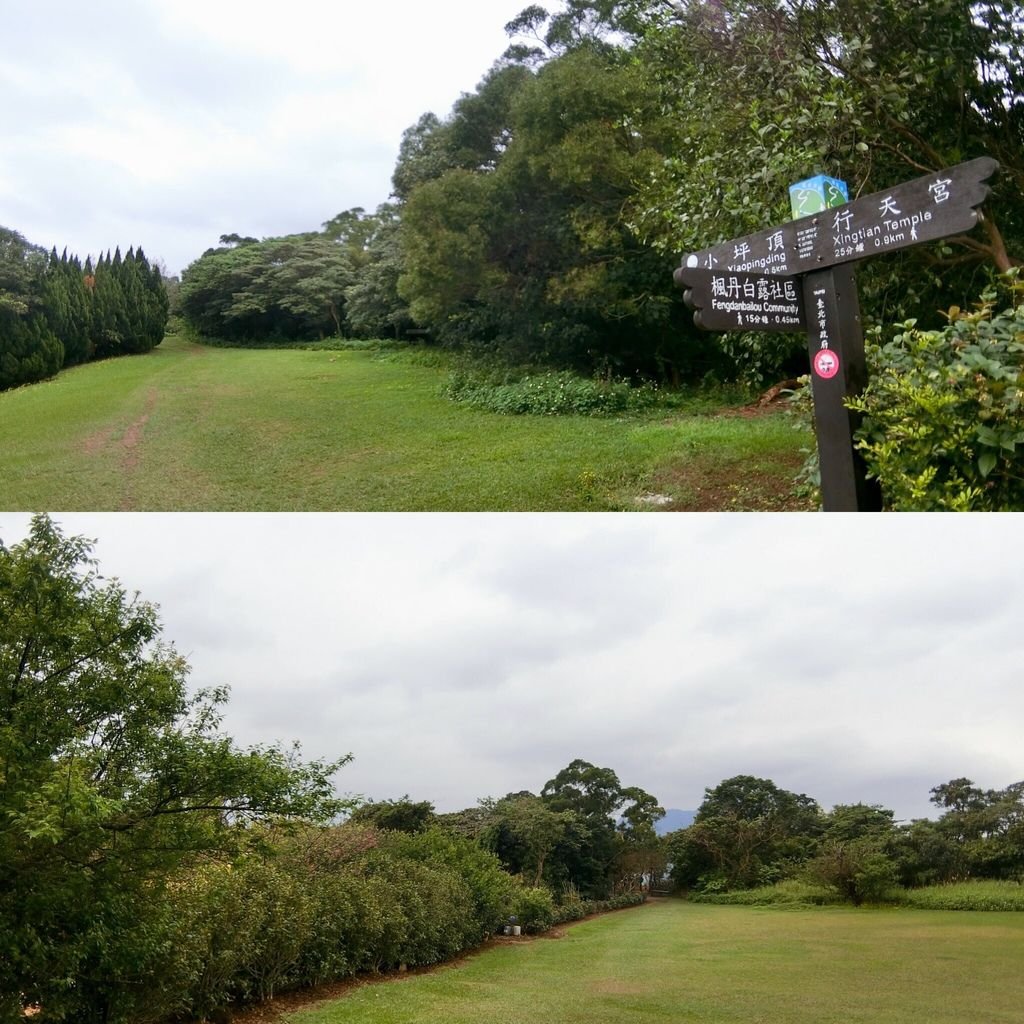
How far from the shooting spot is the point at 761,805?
47.6 feet

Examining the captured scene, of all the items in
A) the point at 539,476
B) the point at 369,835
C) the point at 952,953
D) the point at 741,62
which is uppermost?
the point at 741,62

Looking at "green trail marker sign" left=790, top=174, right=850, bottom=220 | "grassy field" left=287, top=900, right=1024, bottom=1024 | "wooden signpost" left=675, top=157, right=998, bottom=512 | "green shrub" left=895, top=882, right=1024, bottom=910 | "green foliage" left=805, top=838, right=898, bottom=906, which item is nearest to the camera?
"wooden signpost" left=675, top=157, right=998, bottom=512

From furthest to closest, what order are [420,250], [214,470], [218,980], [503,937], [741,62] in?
[420,250] → [503,937] → [214,470] → [741,62] → [218,980]

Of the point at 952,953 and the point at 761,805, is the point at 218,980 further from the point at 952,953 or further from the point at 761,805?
the point at 761,805

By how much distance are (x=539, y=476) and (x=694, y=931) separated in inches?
309

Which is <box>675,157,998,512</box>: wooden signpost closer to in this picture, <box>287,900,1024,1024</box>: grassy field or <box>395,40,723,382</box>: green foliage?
<box>287,900,1024,1024</box>: grassy field

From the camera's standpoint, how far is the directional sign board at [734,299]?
3.92m

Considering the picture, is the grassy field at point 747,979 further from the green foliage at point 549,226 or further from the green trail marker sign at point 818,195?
the green foliage at point 549,226

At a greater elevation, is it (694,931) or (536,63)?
(536,63)

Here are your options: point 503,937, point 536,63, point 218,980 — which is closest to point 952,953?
point 503,937

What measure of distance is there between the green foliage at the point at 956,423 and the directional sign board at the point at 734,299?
0.57 metres

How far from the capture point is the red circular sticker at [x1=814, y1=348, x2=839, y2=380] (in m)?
3.87

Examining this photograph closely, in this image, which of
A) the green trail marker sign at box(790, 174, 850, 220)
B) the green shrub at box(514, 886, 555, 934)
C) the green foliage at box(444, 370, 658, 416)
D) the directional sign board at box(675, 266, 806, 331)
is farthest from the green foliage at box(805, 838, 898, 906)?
the green trail marker sign at box(790, 174, 850, 220)

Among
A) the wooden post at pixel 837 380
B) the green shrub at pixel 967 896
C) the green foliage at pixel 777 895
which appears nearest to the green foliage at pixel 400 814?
the green foliage at pixel 777 895
